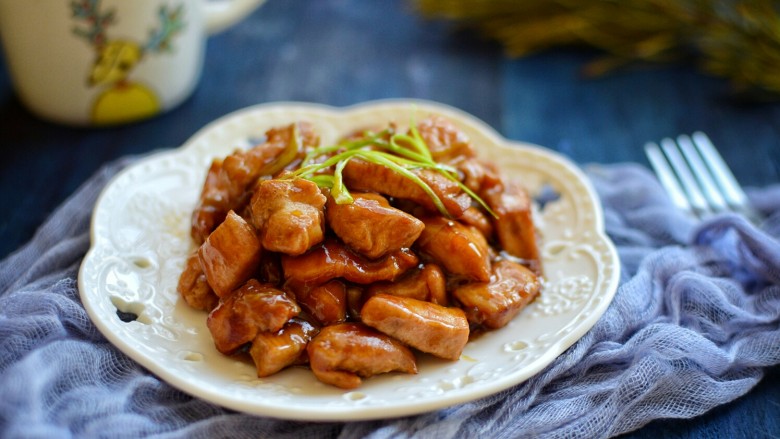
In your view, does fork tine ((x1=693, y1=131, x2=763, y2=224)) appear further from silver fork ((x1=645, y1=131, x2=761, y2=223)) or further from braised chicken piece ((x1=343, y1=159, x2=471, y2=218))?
braised chicken piece ((x1=343, y1=159, x2=471, y2=218))

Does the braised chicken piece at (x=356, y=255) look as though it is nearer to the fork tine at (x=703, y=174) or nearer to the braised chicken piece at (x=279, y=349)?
the braised chicken piece at (x=279, y=349)

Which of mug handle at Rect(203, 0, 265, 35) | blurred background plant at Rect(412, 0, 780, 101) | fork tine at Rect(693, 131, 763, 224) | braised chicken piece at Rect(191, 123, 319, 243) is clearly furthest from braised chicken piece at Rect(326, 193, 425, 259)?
blurred background plant at Rect(412, 0, 780, 101)

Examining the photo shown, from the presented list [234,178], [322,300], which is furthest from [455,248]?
[234,178]

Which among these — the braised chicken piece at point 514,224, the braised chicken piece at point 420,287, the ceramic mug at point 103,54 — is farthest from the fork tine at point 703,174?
the ceramic mug at point 103,54

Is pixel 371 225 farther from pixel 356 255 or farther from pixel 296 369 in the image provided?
pixel 296 369

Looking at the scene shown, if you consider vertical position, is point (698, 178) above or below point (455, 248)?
below

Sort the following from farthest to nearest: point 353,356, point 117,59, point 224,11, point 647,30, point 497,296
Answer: point 647,30
point 224,11
point 117,59
point 497,296
point 353,356

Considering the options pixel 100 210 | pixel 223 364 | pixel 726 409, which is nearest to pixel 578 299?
pixel 726 409
